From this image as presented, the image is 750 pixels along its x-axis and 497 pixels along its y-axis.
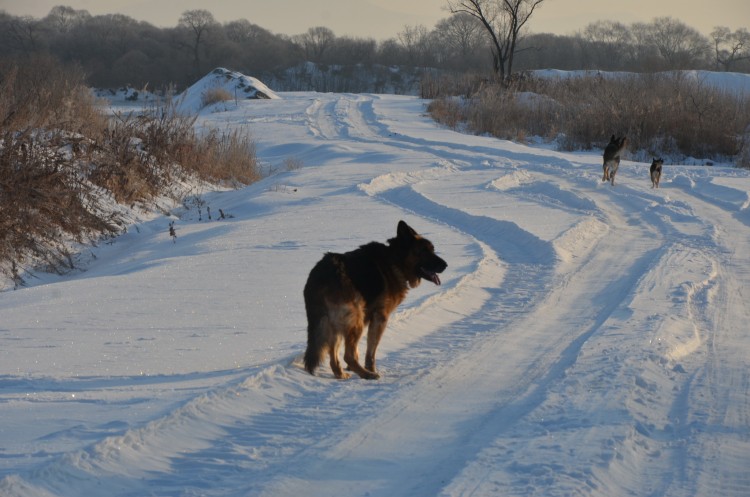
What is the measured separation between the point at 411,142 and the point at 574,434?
76.0ft

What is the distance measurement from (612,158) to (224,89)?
116 feet

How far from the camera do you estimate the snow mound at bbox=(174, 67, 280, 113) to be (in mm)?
47156

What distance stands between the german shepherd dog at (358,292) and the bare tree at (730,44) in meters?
102

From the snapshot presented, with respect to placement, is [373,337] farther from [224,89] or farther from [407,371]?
[224,89]

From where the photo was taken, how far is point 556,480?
4066 mm

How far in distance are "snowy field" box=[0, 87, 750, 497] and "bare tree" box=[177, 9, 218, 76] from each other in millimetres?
79067

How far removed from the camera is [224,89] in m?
49.3

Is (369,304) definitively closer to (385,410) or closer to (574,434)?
(385,410)

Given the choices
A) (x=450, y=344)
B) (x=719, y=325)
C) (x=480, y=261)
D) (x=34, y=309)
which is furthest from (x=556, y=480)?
(x=480, y=261)

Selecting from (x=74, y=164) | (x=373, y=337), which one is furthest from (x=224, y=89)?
(x=373, y=337)

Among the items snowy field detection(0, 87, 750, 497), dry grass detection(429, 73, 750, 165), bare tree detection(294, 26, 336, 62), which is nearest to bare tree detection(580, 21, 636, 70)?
bare tree detection(294, 26, 336, 62)

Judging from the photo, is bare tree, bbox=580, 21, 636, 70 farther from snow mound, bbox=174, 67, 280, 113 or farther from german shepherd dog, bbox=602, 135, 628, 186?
german shepherd dog, bbox=602, 135, 628, 186

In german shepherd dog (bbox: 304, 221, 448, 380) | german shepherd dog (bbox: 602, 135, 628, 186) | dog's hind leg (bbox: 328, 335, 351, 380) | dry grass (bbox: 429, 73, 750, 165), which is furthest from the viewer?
dry grass (bbox: 429, 73, 750, 165)

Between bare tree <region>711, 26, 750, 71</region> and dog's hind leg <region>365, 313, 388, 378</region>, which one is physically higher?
bare tree <region>711, 26, 750, 71</region>
